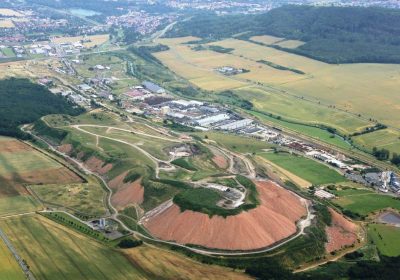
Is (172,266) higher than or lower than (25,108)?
higher

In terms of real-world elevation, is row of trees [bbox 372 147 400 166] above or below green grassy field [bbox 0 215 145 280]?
below

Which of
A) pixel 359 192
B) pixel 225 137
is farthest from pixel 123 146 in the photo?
pixel 359 192

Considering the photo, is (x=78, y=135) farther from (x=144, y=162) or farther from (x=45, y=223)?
(x=45, y=223)

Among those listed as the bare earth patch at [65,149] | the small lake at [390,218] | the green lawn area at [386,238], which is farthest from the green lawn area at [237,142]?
the green lawn area at [386,238]

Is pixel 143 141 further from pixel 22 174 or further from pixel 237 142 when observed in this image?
pixel 22 174

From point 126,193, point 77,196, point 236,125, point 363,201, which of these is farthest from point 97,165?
point 363,201

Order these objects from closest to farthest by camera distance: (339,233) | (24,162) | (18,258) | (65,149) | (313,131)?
(18,258)
(339,233)
(24,162)
(65,149)
(313,131)

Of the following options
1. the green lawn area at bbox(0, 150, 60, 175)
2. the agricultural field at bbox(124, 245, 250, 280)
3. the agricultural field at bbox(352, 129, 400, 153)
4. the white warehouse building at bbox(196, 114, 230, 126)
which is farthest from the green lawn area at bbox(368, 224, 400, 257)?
the white warehouse building at bbox(196, 114, 230, 126)

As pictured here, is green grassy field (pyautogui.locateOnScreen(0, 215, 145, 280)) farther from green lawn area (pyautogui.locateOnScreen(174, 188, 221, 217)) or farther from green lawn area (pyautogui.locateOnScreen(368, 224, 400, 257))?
green lawn area (pyautogui.locateOnScreen(368, 224, 400, 257))
